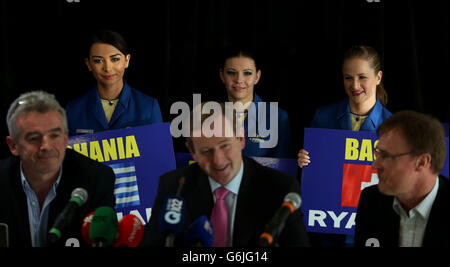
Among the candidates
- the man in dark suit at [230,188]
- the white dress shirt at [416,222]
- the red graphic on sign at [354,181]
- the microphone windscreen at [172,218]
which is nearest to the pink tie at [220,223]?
the man in dark suit at [230,188]

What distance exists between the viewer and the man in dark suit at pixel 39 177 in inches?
101

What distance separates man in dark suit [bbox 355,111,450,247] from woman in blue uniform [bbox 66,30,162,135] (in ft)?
6.01

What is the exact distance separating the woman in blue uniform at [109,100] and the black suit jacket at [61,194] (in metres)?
0.86

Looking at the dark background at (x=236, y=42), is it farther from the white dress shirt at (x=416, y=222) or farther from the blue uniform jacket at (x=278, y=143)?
the white dress shirt at (x=416, y=222)

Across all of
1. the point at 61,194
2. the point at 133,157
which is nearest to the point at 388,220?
the point at 61,194

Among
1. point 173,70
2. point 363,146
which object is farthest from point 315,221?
point 173,70

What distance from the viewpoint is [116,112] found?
3662mm

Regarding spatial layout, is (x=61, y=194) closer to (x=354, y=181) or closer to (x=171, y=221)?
(x=171, y=221)

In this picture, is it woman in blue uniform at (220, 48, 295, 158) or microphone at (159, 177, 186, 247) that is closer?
microphone at (159, 177, 186, 247)

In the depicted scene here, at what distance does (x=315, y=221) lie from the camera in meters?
3.49

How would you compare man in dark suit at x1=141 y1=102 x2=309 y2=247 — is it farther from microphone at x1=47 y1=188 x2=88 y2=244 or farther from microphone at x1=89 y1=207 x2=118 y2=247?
microphone at x1=47 y1=188 x2=88 y2=244

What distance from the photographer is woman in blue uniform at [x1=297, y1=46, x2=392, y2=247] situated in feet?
11.4

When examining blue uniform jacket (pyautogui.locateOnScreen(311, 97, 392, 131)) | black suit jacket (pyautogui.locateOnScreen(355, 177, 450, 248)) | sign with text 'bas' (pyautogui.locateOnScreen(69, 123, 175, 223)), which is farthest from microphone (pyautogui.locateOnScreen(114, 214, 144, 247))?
blue uniform jacket (pyautogui.locateOnScreen(311, 97, 392, 131))
